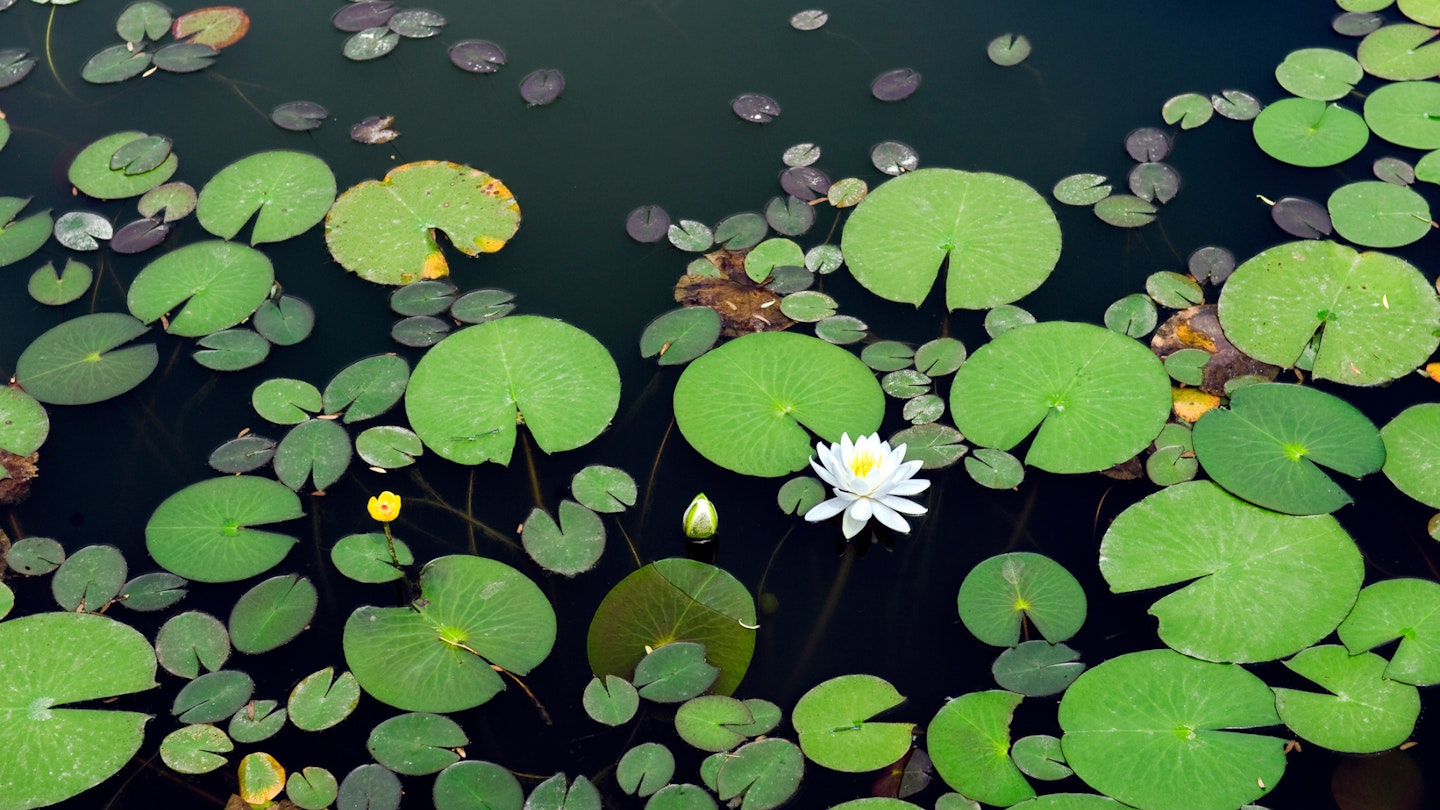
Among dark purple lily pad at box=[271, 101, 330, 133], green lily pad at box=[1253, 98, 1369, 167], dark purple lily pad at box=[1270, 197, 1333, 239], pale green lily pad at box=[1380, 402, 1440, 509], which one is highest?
green lily pad at box=[1253, 98, 1369, 167]

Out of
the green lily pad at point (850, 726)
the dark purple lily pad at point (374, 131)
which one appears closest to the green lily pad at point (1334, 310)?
the green lily pad at point (850, 726)

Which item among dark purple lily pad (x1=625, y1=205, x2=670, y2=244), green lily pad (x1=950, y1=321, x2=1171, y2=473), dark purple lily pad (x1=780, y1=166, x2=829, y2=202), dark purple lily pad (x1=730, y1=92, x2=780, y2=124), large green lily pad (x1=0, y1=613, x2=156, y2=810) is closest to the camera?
large green lily pad (x1=0, y1=613, x2=156, y2=810)

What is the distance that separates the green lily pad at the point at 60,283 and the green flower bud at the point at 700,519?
3117 millimetres

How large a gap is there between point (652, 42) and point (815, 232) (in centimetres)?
164

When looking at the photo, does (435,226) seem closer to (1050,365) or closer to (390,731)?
(390,731)

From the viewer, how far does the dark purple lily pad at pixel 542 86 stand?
17.0 ft

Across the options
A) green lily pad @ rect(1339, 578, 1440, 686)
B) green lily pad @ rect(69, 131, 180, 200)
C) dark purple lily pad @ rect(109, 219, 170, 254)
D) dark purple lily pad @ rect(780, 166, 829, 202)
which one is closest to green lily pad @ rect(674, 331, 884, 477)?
dark purple lily pad @ rect(780, 166, 829, 202)

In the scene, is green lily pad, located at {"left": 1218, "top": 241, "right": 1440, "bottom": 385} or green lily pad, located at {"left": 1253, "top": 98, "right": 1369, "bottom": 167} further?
green lily pad, located at {"left": 1253, "top": 98, "right": 1369, "bottom": 167}

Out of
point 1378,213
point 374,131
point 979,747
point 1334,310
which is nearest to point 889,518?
point 979,747

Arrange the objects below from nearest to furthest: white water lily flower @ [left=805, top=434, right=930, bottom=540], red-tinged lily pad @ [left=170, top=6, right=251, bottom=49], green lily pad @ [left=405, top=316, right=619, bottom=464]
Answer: white water lily flower @ [left=805, top=434, right=930, bottom=540]
green lily pad @ [left=405, top=316, right=619, bottom=464]
red-tinged lily pad @ [left=170, top=6, right=251, bottom=49]

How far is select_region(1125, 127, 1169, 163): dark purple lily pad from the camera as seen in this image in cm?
477

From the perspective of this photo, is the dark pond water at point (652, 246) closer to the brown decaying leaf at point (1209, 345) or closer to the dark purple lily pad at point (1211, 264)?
the dark purple lily pad at point (1211, 264)

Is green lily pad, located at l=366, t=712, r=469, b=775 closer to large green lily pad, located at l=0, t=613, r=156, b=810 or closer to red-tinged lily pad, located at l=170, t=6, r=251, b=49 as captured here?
large green lily pad, located at l=0, t=613, r=156, b=810

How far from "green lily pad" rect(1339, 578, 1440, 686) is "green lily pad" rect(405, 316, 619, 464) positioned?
9.22 ft
